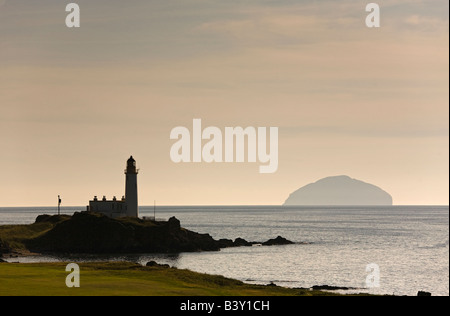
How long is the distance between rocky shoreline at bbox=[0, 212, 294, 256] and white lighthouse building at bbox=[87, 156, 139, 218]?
4.98 metres

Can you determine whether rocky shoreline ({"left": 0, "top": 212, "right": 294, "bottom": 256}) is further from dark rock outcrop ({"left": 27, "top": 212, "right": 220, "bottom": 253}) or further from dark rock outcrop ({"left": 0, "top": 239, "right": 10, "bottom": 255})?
dark rock outcrop ({"left": 0, "top": 239, "right": 10, "bottom": 255})

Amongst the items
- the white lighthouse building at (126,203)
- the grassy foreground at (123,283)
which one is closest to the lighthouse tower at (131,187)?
the white lighthouse building at (126,203)

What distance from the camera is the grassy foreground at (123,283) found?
37750 millimetres

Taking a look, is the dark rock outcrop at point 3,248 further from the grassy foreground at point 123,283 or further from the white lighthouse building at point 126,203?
the grassy foreground at point 123,283

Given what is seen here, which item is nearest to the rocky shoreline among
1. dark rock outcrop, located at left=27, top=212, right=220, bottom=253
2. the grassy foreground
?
dark rock outcrop, located at left=27, top=212, right=220, bottom=253

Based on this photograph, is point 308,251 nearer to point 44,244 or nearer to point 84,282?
point 44,244

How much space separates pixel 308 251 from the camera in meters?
132

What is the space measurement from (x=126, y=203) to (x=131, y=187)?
14.6 ft

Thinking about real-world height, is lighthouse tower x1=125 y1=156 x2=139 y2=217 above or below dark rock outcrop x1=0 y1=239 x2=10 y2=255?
above

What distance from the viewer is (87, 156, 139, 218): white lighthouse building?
129750mm

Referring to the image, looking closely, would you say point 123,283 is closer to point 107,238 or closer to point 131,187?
point 107,238

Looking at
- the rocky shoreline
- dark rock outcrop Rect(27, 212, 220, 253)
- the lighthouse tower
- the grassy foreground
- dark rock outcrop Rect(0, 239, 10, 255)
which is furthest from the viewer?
the lighthouse tower

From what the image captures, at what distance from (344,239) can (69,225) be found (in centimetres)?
7916
